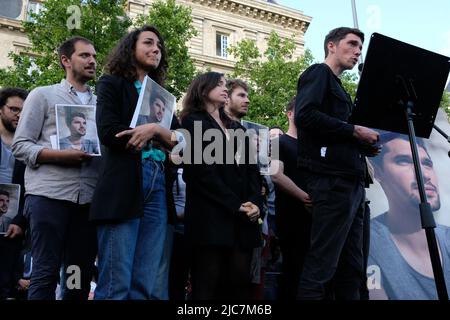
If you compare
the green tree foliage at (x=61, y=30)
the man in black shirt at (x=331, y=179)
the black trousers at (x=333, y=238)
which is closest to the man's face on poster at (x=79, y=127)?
the man in black shirt at (x=331, y=179)

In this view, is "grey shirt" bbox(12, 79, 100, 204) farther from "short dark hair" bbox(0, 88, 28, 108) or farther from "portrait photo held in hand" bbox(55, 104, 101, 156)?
"short dark hair" bbox(0, 88, 28, 108)

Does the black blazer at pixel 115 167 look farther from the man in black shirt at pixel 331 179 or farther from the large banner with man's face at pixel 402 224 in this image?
the large banner with man's face at pixel 402 224

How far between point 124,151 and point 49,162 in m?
0.71

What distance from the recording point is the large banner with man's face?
15.3 feet

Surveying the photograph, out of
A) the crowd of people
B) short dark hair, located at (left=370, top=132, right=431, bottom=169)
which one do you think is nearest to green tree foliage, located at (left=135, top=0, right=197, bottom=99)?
short dark hair, located at (left=370, top=132, right=431, bottom=169)

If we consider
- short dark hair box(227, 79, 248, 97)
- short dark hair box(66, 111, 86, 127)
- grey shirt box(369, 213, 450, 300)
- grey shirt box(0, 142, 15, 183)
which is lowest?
grey shirt box(369, 213, 450, 300)

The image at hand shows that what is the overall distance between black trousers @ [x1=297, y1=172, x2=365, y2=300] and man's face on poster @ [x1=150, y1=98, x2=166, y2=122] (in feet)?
3.81

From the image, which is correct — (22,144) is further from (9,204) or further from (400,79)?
(400,79)

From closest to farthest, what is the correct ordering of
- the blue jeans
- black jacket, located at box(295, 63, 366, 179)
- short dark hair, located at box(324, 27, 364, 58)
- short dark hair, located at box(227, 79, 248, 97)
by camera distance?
1. the blue jeans
2. black jacket, located at box(295, 63, 366, 179)
3. short dark hair, located at box(324, 27, 364, 58)
4. short dark hair, located at box(227, 79, 248, 97)

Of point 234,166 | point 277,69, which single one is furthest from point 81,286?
point 277,69

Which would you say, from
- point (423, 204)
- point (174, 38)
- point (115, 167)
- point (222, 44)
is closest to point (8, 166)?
point (115, 167)

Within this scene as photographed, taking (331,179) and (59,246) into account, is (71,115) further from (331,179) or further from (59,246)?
(331,179)
